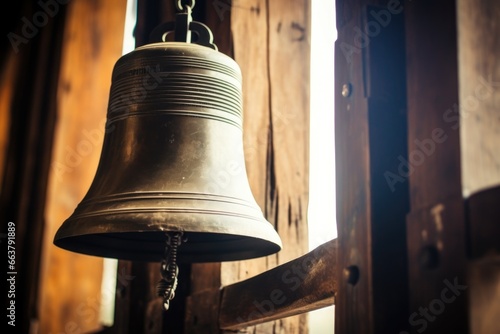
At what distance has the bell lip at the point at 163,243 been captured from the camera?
140 centimetres

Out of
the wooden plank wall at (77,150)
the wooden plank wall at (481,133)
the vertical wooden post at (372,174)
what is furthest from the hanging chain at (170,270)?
the wooden plank wall at (77,150)

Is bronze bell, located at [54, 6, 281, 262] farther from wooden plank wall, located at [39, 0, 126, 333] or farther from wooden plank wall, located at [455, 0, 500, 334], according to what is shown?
wooden plank wall, located at [39, 0, 126, 333]

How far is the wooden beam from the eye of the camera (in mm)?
1187

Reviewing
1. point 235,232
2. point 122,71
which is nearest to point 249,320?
point 235,232

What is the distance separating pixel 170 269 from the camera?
57.1 inches

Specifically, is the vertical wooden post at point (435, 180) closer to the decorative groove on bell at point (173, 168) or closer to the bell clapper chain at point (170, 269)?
the decorative groove on bell at point (173, 168)

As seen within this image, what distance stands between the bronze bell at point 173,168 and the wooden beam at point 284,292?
0.26ft

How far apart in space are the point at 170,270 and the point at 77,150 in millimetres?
1211

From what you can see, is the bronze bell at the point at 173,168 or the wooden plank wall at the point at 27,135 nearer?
the bronze bell at the point at 173,168

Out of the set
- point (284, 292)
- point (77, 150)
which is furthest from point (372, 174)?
point (77, 150)

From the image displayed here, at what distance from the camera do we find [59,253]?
255cm

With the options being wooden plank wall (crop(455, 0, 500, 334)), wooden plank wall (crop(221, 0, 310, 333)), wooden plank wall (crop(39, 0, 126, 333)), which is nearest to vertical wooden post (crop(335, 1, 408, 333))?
wooden plank wall (crop(455, 0, 500, 334))

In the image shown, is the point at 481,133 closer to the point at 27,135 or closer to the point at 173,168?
the point at 173,168

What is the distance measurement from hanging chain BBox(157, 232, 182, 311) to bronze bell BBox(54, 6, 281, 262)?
3cm
